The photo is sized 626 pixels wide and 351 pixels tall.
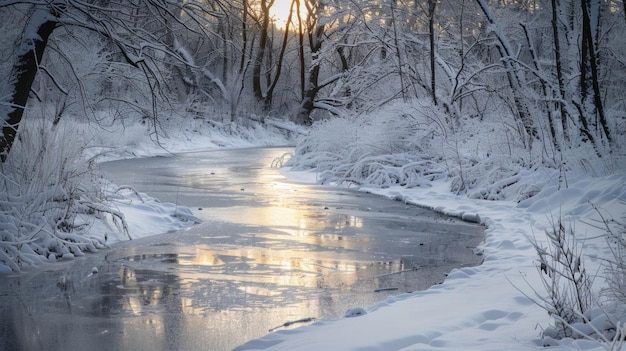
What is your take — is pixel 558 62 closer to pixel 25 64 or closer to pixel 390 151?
pixel 390 151

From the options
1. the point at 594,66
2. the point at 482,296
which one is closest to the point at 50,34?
the point at 482,296

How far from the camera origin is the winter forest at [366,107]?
7227 mm

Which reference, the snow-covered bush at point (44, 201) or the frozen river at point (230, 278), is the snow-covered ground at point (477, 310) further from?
the snow-covered bush at point (44, 201)

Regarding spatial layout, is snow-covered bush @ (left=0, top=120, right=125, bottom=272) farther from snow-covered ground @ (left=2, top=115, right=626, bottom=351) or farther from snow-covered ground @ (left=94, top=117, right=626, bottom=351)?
snow-covered ground @ (left=94, top=117, right=626, bottom=351)

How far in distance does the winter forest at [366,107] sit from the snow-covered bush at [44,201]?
0.02 m

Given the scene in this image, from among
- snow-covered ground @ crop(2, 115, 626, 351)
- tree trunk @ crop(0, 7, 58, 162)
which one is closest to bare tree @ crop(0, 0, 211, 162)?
tree trunk @ crop(0, 7, 58, 162)

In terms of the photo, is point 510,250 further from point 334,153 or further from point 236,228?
point 334,153

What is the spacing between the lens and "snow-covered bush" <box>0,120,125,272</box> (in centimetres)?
682

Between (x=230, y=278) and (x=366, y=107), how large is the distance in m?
13.2

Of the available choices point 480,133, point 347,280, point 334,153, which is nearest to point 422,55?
point 334,153

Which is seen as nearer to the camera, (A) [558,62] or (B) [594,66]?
(B) [594,66]

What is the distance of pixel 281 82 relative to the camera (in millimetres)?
48844

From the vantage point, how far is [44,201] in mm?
7398

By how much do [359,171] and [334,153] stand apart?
7.06 feet
